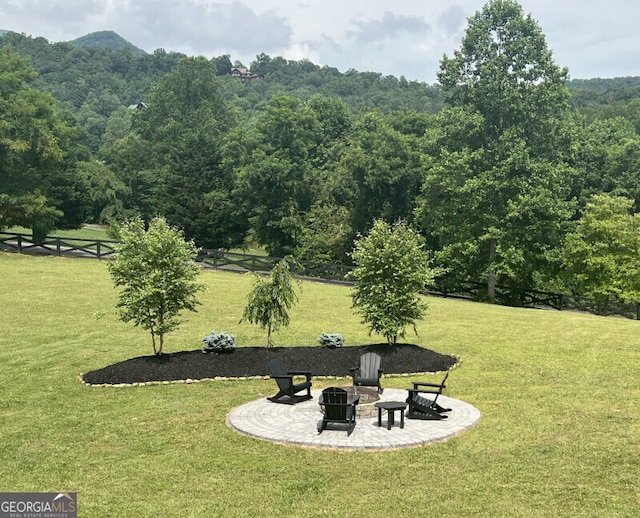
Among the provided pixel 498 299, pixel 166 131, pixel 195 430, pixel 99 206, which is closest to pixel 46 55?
pixel 166 131

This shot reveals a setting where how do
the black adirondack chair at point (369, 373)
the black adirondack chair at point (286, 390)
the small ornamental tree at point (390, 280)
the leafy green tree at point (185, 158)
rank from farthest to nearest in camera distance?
1. the leafy green tree at point (185, 158)
2. the small ornamental tree at point (390, 280)
3. the black adirondack chair at point (369, 373)
4. the black adirondack chair at point (286, 390)

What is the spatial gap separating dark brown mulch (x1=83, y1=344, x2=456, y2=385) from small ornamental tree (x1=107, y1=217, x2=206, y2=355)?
77 centimetres

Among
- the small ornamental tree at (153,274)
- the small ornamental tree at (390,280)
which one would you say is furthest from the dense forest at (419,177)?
the small ornamental tree at (153,274)

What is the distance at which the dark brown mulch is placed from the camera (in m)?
15.0

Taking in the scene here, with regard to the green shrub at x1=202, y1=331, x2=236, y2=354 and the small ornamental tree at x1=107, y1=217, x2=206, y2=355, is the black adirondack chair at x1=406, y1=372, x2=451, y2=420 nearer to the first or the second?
the green shrub at x1=202, y1=331, x2=236, y2=354

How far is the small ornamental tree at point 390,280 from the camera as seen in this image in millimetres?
16938

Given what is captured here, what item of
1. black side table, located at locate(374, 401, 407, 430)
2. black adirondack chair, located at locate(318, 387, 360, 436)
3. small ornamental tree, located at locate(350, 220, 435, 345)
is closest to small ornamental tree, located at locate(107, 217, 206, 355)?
small ornamental tree, located at locate(350, 220, 435, 345)

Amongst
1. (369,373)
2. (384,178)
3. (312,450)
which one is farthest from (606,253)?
(312,450)

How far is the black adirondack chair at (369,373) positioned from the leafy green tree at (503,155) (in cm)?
2387

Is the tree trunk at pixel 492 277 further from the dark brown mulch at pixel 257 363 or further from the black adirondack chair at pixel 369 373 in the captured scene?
the black adirondack chair at pixel 369 373

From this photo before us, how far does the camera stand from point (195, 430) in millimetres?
11203

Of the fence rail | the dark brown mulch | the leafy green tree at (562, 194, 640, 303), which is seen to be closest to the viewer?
the dark brown mulch

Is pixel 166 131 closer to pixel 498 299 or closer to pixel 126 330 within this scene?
pixel 498 299

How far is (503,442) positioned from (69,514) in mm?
7066
